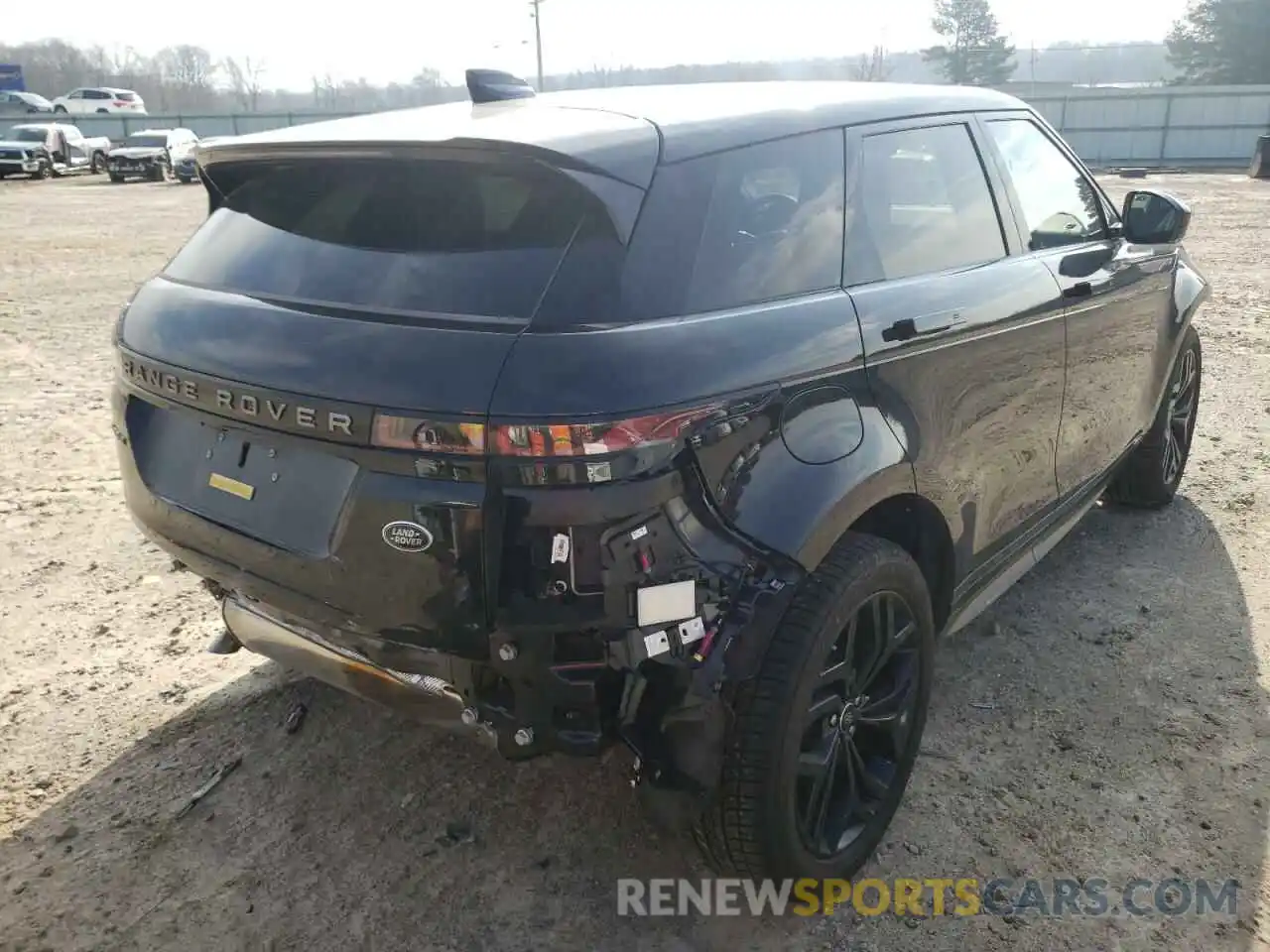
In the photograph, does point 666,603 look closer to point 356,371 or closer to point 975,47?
point 356,371

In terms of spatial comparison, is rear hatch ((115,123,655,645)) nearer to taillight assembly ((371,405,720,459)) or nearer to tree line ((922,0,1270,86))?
taillight assembly ((371,405,720,459))

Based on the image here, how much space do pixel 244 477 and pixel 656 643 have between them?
1035 mm

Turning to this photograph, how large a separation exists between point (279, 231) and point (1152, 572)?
3.65 meters

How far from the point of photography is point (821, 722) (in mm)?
2492

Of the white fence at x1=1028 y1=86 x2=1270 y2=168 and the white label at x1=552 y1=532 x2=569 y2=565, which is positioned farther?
the white fence at x1=1028 y1=86 x2=1270 y2=168

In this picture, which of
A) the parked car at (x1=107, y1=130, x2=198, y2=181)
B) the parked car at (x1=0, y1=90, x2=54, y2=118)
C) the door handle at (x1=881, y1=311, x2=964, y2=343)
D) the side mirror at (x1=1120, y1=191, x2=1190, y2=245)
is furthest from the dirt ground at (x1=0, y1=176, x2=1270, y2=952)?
the parked car at (x1=0, y1=90, x2=54, y2=118)

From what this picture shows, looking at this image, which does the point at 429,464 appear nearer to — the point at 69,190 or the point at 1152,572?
the point at 1152,572

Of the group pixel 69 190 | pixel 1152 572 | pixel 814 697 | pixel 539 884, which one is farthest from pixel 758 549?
pixel 69 190

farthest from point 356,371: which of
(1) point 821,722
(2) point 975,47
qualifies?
(2) point 975,47

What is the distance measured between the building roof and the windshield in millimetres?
35744

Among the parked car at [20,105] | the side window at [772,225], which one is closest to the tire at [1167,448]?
the side window at [772,225]

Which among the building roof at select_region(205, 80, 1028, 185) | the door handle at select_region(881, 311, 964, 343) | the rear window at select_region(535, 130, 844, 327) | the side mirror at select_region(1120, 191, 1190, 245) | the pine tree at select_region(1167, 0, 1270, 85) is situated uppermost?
the pine tree at select_region(1167, 0, 1270, 85)

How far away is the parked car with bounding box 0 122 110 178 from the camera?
1220 inches

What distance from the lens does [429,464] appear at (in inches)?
78.6
